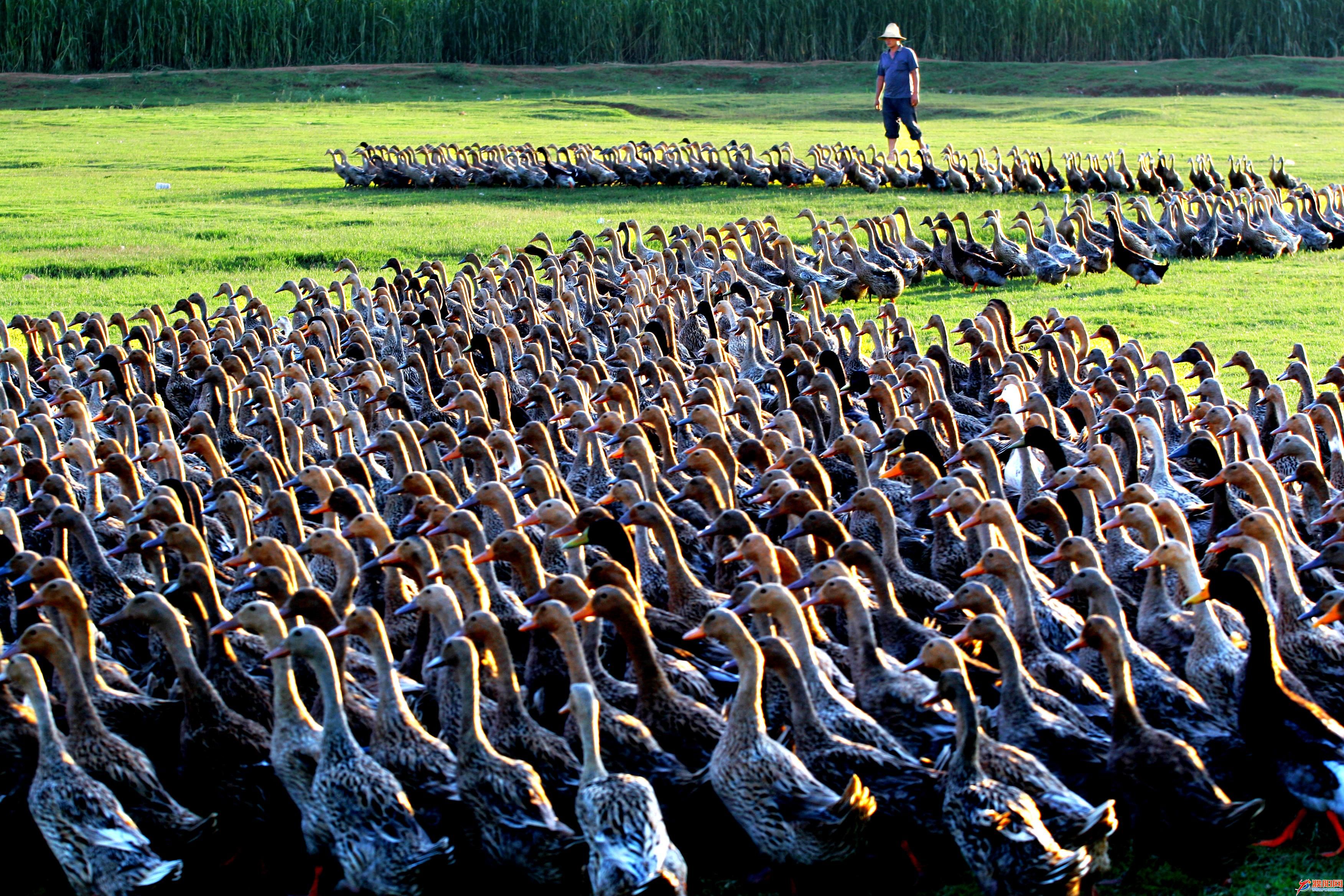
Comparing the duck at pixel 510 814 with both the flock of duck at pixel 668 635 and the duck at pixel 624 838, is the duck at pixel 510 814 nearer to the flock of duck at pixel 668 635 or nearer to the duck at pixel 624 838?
the flock of duck at pixel 668 635

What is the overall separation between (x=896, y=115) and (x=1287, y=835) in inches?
947

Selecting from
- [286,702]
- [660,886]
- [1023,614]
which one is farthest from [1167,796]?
[286,702]

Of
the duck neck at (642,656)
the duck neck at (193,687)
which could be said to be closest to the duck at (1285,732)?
the duck neck at (642,656)

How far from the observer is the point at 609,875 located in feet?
17.3

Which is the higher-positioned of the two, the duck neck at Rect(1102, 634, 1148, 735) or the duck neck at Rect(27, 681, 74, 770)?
the duck neck at Rect(1102, 634, 1148, 735)

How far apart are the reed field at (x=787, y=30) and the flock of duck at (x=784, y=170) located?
2297 cm

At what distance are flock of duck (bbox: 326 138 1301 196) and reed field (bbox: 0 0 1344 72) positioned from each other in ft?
75.3

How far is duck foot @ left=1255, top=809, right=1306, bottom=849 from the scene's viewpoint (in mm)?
5914

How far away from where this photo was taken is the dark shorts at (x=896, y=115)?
28.2m

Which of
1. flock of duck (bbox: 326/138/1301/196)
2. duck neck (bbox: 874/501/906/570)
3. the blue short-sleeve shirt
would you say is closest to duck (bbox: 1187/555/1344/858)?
duck neck (bbox: 874/501/906/570)

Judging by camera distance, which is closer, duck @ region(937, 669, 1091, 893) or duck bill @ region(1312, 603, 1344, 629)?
duck @ region(937, 669, 1091, 893)

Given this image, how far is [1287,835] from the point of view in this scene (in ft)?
19.4

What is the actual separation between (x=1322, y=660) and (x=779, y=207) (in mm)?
19766

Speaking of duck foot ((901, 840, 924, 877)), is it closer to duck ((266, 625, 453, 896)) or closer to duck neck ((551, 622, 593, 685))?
duck neck ((551, 622, 593, 685))
